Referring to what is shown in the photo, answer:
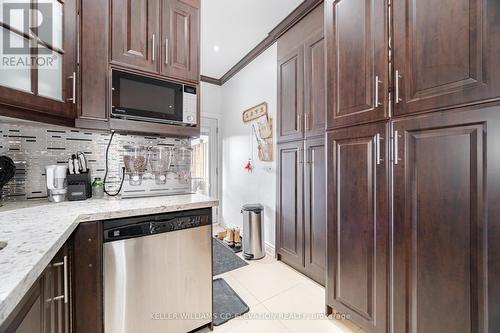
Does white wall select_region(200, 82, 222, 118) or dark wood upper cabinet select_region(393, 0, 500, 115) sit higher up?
white wall select_region(200, 82, 222, 118)

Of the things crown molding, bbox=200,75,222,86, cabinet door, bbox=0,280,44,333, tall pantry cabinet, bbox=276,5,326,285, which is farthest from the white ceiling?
cabinet door, bbox=0,280,44,333

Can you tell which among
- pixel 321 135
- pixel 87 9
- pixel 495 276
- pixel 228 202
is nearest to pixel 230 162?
pixel 228 202

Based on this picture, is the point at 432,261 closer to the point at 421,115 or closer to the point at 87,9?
the point at 421,115

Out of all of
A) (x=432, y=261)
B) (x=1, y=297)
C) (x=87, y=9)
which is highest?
(x=87, y=9)

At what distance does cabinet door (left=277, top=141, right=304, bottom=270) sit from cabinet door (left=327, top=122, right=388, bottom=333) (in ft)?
2.40

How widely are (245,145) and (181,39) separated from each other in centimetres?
194

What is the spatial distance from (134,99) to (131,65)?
23 centimetres

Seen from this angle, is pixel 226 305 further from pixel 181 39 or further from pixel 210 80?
pixel 210 80

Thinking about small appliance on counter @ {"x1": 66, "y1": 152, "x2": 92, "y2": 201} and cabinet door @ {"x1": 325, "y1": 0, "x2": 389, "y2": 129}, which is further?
small appliance on counter @ {"x1": 66, "y1": 152, "x2": 92, "y2": 201}

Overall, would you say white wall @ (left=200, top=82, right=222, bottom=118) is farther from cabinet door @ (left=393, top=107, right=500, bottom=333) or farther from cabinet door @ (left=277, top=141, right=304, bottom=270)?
cabinet door @ (left=393, top=107, right=500, bottom=333)

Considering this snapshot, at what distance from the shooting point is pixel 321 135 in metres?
2.11

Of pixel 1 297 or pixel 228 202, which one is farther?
pixel 228 202

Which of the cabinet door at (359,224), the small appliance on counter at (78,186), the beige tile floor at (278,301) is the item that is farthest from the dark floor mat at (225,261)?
the small appliance on counter at (78,186)

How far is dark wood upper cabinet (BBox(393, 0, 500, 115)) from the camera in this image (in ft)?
3.01
